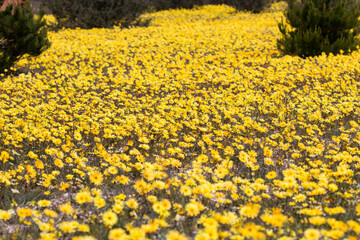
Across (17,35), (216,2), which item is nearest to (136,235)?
(17,35)

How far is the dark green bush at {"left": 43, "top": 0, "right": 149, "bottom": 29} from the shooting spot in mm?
16234

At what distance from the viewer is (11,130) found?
4363mm

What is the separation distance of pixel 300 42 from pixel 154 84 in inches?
211

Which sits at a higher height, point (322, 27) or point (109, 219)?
point (322, 27)

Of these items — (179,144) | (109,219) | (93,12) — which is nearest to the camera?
(109,219)

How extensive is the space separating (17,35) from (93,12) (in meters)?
8.53

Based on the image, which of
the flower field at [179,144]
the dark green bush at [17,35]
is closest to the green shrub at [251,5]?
the flower field at [179,144]

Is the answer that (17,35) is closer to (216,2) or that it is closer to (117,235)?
(117,235)

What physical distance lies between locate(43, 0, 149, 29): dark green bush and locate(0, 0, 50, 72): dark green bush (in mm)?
8128

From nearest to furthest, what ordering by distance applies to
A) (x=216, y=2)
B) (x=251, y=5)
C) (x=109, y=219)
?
(x=109, y=219) → (x=251, y=5) → (x=216, y=2)

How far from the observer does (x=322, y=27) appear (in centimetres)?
1045

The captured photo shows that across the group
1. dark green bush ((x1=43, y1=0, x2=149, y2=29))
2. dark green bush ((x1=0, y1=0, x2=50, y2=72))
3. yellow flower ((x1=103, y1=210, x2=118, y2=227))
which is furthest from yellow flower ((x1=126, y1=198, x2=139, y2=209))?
dark green bush ((x1=43, y1=0, x2=149, y2=29))

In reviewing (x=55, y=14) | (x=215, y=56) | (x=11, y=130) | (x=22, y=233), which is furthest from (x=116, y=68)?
(x=55, y=14)

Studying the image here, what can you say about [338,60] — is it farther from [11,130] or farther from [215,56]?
[11,130]
